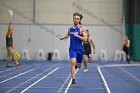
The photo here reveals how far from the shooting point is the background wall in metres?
27.7

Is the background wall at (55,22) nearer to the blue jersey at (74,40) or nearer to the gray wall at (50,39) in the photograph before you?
the gray wall at (50,39)

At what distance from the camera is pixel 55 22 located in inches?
1098

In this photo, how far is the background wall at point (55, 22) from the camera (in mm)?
27656

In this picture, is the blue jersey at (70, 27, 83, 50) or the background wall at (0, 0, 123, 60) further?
the background wall at (0, 0, 123, 60)

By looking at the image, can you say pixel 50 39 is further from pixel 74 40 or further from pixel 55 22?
pixel 74 40

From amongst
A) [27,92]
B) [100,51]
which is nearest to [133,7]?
[100,51]

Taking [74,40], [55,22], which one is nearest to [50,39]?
[55,22]

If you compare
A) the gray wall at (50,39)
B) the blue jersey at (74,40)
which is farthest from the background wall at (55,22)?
the blue jersey at (74,40)

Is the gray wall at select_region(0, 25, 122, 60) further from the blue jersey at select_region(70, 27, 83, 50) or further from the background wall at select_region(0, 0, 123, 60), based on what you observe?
the blue jersey at select_region(70, 27, 83, 50)

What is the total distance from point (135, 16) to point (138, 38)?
160 centimetres

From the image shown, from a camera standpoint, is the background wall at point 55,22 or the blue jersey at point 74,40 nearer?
the blue jersey at point 74,40

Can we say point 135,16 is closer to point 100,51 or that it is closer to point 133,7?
point 133,7

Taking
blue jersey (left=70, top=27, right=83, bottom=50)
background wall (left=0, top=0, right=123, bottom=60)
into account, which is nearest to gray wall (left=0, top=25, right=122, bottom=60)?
background wall (left=0, top=0, right=123, bottom=60)

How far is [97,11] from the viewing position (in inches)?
1093
